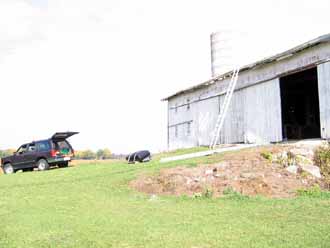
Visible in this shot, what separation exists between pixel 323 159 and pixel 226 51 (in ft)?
63.1

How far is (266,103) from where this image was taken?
2114cm

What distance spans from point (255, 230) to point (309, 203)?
11.5ft

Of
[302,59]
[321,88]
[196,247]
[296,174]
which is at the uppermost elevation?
[302,59]

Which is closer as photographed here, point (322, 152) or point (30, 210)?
point (30, 210)

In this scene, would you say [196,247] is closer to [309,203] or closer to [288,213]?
[288,213]

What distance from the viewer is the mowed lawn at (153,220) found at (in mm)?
7371

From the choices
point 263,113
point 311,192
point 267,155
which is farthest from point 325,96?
point 311,192

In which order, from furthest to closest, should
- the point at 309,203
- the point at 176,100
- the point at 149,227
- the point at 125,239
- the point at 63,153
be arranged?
the point at 176,100 → the point at 63,153 → the point at 309,203 → the point at 149,227 → the point at 125,239

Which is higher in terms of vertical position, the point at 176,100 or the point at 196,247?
the point at 176,100

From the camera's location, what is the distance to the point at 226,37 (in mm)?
32844

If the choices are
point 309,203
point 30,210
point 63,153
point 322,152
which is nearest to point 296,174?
point 322,152

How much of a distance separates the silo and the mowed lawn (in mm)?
20226

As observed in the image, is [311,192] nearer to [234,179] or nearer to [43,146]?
[234,179]

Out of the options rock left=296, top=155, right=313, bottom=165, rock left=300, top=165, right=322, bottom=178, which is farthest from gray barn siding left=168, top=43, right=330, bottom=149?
rock left=300, top=165, right=322, bottom=178
